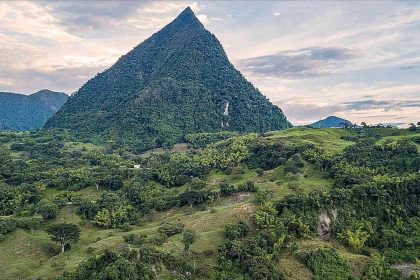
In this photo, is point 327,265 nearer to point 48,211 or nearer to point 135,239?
point 135,239

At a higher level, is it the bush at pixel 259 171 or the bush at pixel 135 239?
the bush at pixel 259 171

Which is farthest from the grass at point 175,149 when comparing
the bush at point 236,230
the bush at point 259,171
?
the bush at point 236,230

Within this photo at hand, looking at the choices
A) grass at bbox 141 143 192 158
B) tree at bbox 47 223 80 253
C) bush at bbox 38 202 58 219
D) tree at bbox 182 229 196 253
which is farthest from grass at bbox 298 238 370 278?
grass at bbox 141 143 192 158

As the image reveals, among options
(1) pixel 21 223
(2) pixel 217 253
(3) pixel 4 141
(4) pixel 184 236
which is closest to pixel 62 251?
(1) pixel 21 223

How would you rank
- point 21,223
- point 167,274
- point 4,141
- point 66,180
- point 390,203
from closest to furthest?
1. point 167,274
2. point 21,223
3. point 390,203
4. point 66,180
5. point 4,141

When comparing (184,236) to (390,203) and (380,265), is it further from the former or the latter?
(390,203)

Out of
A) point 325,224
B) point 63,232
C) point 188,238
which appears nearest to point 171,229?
point 188,238

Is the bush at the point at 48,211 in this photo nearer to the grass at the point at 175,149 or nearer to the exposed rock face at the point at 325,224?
the exposed rock face at the point at 325,224
